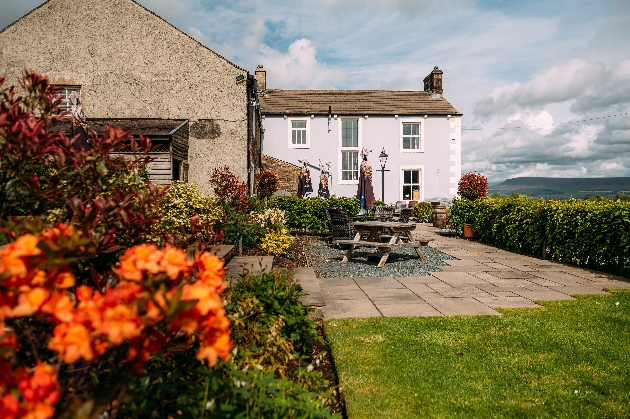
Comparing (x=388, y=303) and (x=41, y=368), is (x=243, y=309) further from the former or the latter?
(x=388, y=303)

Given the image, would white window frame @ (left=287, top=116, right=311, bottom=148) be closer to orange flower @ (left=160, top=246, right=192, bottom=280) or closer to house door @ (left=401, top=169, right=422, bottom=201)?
house door @ (left=401, top=169, right=422, bottom=201)

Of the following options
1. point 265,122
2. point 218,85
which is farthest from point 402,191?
point 218,85

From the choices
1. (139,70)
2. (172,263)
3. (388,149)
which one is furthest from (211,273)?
(388,149)

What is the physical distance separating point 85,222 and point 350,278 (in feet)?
21.6

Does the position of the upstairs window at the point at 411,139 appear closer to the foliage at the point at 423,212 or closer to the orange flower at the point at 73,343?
the foliage at the point at 423,212

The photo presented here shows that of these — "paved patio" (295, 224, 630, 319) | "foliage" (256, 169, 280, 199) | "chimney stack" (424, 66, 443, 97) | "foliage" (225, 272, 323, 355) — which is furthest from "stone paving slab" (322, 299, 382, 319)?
"chimney stack" (424, 66, 443, 97)

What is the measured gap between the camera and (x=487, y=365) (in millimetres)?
4004

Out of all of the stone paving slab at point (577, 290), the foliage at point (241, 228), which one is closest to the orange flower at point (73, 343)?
the stone paving slab at point (577, 290)

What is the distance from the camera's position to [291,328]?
393 cm

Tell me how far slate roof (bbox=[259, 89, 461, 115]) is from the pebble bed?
51.7 feet

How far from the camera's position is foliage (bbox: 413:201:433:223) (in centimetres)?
2450

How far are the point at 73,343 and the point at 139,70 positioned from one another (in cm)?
1596

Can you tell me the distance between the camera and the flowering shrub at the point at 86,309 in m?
1.29

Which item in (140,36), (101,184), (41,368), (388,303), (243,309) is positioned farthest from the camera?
(140,36)
